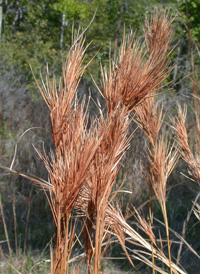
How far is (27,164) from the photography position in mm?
4832

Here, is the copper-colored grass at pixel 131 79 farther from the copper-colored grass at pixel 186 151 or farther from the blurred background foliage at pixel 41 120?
the copper-colored grass at pixel 186 151

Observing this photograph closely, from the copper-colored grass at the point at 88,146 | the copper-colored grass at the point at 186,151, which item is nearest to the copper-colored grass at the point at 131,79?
the copper-colored grass at the point at 88,146

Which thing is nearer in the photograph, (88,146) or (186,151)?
(88,146)

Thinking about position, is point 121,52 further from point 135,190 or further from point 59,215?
point 135,190

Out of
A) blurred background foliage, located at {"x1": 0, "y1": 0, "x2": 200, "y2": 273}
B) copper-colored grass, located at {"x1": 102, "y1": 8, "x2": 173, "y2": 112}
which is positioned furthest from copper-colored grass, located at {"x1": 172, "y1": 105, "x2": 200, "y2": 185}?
copper-colored grass, located at {"x1": 102, "y1": 8, "x2": 173, "y2": 112}

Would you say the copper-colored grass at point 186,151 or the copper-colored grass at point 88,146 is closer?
the copper-colored grass at point 88,146

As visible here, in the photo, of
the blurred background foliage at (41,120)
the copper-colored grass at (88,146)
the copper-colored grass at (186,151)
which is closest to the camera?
the copper-colored grass at (88,146)

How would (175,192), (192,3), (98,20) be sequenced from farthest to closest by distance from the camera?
(192,3), (98,20), (175,192)

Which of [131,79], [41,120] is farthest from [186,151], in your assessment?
[41,120]

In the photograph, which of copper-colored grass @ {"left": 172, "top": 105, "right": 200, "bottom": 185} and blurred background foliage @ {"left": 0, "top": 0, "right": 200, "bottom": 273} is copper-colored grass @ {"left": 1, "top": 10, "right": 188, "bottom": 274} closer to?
blurred background foliage @ {"left": 0, "top": 0, "right": 200, "bottom": 273}

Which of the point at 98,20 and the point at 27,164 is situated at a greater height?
the point at 98,20

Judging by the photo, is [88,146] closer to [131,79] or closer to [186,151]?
[131,79]

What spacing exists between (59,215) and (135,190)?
3.70 meters

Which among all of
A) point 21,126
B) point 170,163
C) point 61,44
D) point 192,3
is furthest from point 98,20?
point 170,163
